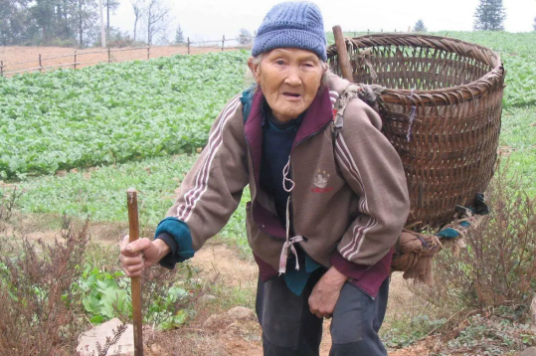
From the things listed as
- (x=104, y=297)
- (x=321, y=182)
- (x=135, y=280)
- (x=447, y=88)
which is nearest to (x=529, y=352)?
(x=447, y=88)

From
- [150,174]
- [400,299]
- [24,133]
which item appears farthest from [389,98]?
[24,133]

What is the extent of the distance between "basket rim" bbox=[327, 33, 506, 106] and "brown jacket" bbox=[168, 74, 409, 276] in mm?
221

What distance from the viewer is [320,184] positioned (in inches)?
99.6

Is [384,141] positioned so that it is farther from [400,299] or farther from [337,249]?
[400,299]

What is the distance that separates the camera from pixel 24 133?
13.5m

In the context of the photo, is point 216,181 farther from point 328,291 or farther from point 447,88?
point 447,88

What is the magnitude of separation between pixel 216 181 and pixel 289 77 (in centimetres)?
51

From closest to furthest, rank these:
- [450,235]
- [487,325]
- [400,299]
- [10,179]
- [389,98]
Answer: [389,98] < [450,235] < [487,325] < [400,299] < [10,179]

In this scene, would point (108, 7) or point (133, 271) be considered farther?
point (108, 7)

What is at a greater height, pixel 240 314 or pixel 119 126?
pixel 119 126

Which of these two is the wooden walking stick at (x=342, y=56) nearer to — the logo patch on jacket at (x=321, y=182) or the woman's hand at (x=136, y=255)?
the logo patch on jacket at (x=321, y=182)

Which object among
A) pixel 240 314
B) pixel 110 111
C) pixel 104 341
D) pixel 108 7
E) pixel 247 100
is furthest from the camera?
pixel 108 7

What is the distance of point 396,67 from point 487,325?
1645 millimetres

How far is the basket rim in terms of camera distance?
2.66m
